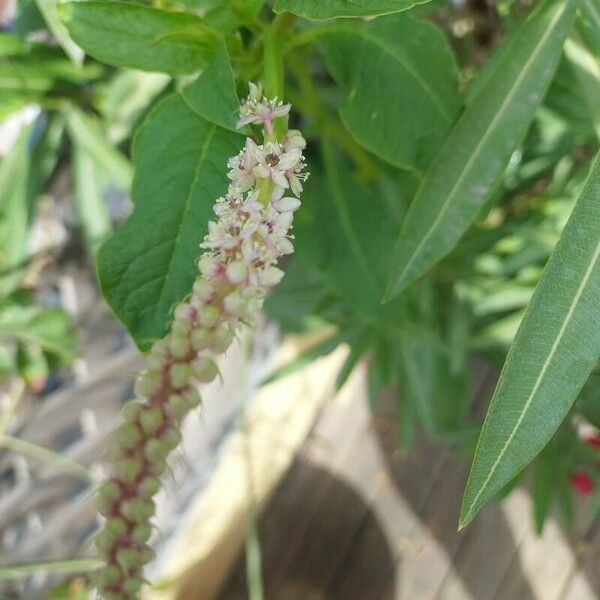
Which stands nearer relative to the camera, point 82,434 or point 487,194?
point 487,194

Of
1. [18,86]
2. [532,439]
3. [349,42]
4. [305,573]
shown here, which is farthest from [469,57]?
[305,573]

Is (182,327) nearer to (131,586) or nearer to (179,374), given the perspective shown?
(179,374)

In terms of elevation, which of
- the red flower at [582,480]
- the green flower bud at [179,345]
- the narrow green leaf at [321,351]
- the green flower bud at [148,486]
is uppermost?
the green flower bud at [179,345]

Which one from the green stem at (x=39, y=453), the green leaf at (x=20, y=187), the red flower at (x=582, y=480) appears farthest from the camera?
the green stem at (x=39, y=453)

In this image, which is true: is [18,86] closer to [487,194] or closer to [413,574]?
[487,194]

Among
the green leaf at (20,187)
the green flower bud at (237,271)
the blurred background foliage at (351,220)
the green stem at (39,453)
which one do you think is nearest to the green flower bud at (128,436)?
the green flower bud at (237,271)

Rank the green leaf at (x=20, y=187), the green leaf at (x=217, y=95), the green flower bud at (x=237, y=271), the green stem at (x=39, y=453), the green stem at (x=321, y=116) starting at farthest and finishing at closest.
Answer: the green stem at (x=39, y=453) < the green leaf at (x=20, y=187) < the green stem at (x=321, y=116) < the green leaf at (x=217, y=95) < the green flower bud at (x=237, y=271)

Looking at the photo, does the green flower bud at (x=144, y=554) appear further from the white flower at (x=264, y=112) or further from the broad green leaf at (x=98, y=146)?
the broad green leaf at (x=98, y=146)
